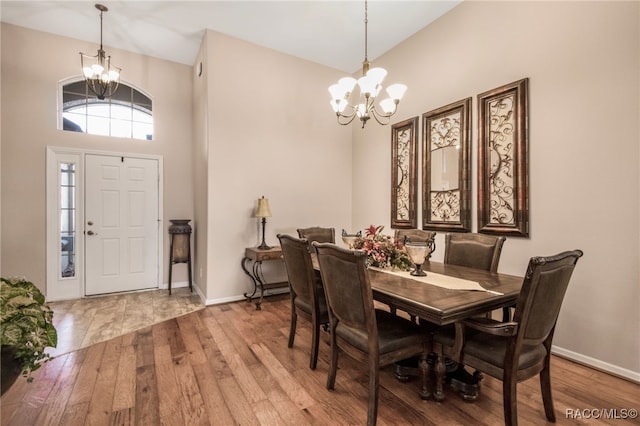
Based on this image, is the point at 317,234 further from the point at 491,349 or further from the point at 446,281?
the point at 491,349

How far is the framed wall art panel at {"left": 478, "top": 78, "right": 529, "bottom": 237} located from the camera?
9.14 feet

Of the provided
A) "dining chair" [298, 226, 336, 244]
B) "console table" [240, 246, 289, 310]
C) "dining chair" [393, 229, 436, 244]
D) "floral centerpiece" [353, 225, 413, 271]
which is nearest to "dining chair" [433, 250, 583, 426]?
"floral centerpiece" [353, 225, 413, 271]

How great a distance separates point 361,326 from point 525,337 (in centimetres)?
85

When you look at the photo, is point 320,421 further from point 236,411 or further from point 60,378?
point 60,378

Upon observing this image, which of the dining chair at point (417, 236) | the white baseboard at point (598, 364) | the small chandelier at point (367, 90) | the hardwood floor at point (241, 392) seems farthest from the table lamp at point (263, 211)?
the white baseboard at point (598, 364)

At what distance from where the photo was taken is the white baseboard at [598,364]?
86.9 inches

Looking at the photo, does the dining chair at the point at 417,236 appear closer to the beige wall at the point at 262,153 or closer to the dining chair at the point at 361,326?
the dining chair at the point at 361,326

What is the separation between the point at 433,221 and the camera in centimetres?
367

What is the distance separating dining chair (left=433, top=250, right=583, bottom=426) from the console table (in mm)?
2511

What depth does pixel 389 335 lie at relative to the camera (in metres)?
1.84

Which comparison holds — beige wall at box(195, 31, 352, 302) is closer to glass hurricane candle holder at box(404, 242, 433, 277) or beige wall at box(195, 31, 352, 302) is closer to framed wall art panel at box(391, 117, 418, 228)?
framed wall art panel at box(391, 117, 418, 228)

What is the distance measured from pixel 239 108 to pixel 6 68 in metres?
2.92

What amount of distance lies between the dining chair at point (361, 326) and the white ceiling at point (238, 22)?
10.4 ft

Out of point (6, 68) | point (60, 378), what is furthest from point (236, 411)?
point (6, 68)
